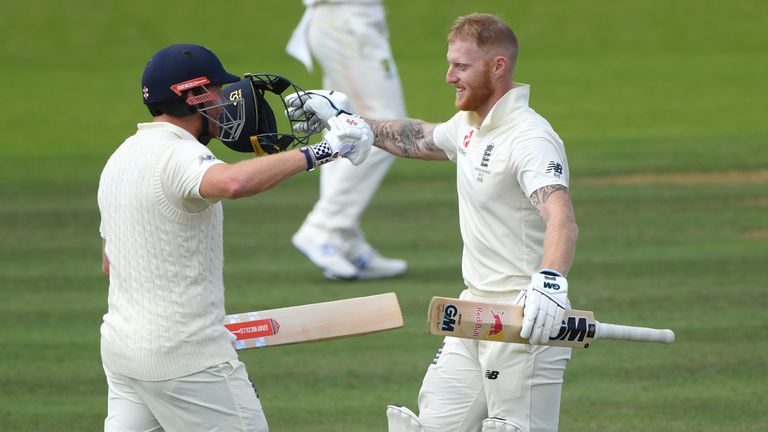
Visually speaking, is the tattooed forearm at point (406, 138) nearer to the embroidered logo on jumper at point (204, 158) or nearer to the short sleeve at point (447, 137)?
the short sleeve at point (447, 137)

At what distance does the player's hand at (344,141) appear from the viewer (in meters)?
4.82

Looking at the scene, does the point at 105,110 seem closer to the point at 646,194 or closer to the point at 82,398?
the point at 646,194

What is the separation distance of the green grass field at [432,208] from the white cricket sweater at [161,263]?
2.22 metres

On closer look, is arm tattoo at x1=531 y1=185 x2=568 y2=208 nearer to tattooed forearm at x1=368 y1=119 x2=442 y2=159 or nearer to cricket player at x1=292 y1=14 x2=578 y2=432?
cricket player at x1=292 y1=14 x2=578 y2=432

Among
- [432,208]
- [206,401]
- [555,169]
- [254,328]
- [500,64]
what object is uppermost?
[432,208]

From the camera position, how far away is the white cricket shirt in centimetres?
518

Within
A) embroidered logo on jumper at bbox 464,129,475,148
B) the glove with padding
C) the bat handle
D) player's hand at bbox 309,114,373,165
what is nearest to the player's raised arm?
the glove with padding

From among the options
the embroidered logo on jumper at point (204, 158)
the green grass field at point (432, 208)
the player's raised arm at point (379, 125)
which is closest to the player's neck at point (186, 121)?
the embroidered logo on jumper at point (204, 158)

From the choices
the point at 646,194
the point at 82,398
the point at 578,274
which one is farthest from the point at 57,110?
the point at 82,398

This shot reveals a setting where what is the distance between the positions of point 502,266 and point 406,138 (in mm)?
991

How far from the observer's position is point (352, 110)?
9.88 metres

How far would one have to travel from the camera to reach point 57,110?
55.5 ft

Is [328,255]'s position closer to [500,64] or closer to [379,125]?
[379,125]

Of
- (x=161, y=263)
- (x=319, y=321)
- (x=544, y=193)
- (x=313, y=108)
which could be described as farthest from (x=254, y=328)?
(x=544, y=193)
